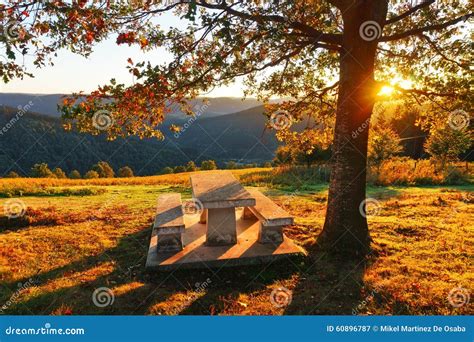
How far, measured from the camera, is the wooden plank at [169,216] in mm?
6253

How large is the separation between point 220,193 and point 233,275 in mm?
1665

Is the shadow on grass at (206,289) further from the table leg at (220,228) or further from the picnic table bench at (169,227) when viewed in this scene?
the table leg at (220,228)

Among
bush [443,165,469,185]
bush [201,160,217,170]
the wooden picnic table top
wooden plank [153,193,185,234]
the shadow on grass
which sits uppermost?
the wooden picnic table top

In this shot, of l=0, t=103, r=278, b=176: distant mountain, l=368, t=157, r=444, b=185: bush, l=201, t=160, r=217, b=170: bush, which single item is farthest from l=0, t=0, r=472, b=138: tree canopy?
l=0, t=103, r=278, b=176: distant mountain

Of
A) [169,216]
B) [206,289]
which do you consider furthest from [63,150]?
[206,289]

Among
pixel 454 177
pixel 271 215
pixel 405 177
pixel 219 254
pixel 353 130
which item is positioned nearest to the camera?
pixel 219 254

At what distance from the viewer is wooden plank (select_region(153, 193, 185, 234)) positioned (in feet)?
20.5

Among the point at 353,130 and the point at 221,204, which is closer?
the point at 221,204

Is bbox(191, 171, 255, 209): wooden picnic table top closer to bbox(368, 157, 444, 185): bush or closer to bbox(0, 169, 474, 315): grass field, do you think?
bbox(0, 169, 474, 315): grass field

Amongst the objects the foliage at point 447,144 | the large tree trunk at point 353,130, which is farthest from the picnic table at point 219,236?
the foliage at point 447,144

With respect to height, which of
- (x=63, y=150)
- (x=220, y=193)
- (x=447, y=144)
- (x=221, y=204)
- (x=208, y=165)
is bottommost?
(x=208, y=165)

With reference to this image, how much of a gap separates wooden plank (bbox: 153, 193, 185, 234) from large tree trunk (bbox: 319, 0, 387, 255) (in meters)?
3.27

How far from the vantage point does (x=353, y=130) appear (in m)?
6.61

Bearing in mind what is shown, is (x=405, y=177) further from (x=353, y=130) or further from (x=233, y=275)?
(x=233, y=275)
